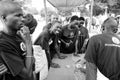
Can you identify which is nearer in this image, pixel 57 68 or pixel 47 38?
pixel 47 38

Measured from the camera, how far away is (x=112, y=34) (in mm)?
1752

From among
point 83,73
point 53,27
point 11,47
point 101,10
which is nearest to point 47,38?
point 53,27

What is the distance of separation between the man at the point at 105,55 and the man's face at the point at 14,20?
2.82ft

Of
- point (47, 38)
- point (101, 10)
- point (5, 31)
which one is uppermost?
point (5, 31)

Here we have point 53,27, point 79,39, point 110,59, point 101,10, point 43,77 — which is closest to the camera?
point 110,59

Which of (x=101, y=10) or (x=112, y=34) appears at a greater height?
(x=112, y=34)

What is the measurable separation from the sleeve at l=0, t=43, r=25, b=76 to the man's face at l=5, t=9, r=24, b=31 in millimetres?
189

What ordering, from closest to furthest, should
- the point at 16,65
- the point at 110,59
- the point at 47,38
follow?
1. the point at 16,65
2. the point at 110,59
3. the point at 47,38

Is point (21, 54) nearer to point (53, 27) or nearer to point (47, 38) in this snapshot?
point (47, 38)

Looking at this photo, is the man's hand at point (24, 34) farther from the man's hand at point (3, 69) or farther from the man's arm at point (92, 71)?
the man's arm at point (92, 71)

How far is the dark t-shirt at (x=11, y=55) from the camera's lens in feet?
3.77

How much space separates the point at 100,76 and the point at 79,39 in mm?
2268

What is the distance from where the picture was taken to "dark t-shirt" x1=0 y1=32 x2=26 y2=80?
115cm

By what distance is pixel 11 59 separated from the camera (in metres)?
1.17
